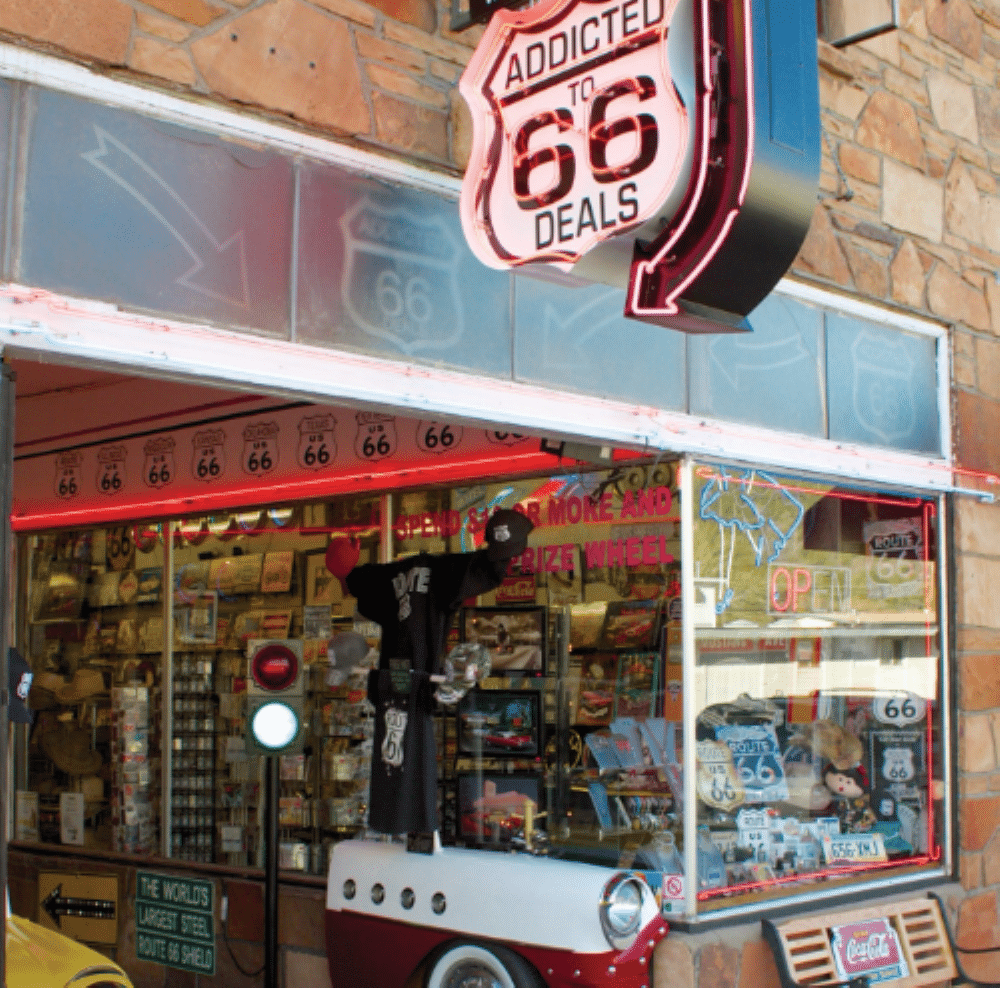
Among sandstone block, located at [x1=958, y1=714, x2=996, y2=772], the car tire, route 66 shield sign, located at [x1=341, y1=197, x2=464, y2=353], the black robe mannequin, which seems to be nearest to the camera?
route 66 shield sign, located at [x1=341, y1=197, x2=464, y2=353]

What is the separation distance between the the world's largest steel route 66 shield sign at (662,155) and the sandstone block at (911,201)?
2.86 meters

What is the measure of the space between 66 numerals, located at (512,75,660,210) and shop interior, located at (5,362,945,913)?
186 centimetres

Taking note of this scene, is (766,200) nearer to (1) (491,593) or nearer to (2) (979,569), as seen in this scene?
(1) (491,593)

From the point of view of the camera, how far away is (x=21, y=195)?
413cm

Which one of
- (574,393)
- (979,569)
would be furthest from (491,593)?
(979,569)

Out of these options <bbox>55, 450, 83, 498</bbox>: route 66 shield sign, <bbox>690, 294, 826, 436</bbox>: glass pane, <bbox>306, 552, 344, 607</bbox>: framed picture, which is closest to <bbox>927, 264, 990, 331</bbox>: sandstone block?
<bbox>690, 294, 826, 436</bbox>: glass pane

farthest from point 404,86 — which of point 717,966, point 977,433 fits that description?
point 977,433

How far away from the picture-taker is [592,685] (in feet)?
22.3

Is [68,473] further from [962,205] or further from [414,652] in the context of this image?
[962,205]

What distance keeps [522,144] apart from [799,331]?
2.65 meters

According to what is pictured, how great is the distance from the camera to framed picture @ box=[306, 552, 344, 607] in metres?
7.82

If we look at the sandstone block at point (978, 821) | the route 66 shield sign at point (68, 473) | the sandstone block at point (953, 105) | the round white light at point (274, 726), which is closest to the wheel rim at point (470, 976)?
the round white light at point (274, 726)

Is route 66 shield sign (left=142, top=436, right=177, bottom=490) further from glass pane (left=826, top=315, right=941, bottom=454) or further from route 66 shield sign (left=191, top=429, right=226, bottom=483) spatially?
glass pane (left=826, top=315, right=941, bottom=454)

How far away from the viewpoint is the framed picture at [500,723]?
692 cm
